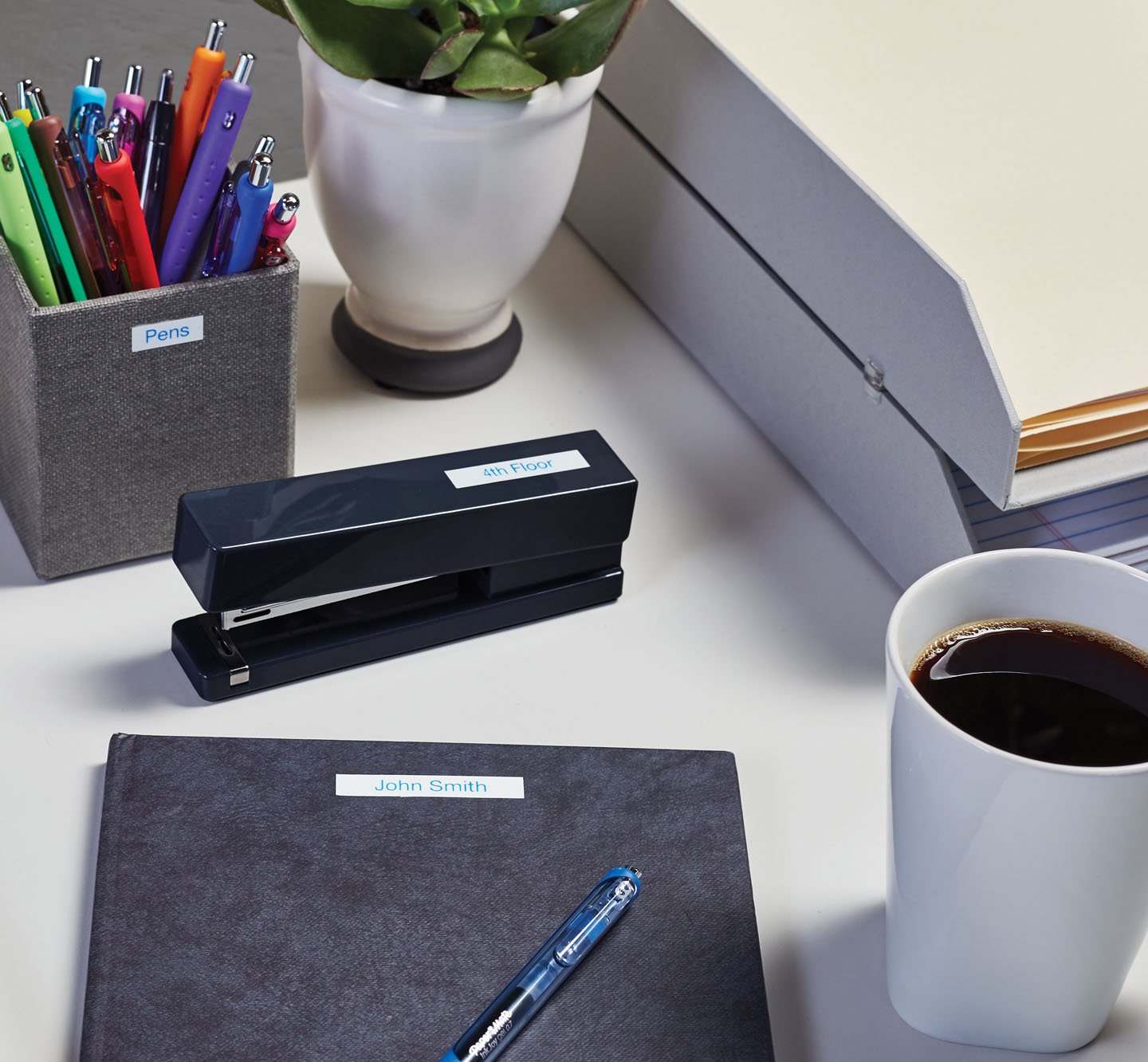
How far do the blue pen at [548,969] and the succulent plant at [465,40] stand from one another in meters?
0.35

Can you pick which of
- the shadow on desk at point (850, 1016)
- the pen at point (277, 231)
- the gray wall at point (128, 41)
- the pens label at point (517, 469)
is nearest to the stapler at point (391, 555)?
the pens label at point (517, 469)

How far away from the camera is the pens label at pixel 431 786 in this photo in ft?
1.93

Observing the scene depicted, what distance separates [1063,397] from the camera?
658mm

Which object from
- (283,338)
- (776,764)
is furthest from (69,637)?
(776,764)

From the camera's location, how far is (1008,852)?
46 cm

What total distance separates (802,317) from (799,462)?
0.08 meters

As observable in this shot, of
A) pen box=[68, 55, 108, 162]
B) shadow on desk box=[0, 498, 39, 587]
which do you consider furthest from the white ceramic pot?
shadow on desk box=[0, 498, 39, 587]

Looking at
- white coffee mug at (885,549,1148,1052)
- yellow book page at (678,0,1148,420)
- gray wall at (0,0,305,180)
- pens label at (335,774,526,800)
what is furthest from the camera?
gray wall at (0,0,305,180)

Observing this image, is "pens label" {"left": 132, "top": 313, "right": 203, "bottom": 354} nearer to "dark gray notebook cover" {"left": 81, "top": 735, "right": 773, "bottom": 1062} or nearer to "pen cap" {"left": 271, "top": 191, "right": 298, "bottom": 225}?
"pen cap" {"left": 271, "top": 191, "right": 298, "bottom": 225}

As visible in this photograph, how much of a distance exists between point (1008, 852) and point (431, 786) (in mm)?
231

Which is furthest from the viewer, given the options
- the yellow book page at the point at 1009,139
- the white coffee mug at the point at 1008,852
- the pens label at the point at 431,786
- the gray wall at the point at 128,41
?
the gray wall at the point at 128,41

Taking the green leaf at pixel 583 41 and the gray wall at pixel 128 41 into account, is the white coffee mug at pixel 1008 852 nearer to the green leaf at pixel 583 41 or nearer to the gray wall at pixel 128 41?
the green leaf at pixel 583 41

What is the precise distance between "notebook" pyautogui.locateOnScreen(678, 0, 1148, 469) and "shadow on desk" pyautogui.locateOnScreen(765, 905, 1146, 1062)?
0.23 meters

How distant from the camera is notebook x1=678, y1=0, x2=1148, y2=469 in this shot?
677 millimetres
